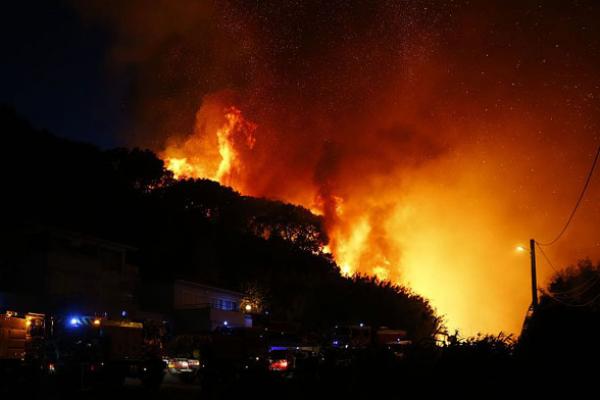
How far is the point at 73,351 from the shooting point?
21.1m

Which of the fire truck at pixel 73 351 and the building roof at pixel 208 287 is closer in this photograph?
the fire truck at pixel 73 351

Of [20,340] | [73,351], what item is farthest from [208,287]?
[73,351]

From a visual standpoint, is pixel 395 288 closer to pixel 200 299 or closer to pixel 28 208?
pixel 200 299

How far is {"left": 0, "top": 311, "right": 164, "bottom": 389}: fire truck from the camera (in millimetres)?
20359

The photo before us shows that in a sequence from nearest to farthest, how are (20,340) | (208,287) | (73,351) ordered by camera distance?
(73,351), (20,340), (208,287)

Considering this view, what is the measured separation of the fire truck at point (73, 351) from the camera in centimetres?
2036

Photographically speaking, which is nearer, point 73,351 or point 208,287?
point 73,351

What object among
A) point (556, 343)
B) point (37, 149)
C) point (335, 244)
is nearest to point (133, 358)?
point (556, 343)

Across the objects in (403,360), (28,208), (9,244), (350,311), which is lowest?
(403,360)

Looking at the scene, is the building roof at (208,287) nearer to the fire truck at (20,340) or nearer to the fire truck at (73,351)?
the fire truck at (73,351)

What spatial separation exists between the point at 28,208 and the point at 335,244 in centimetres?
5106

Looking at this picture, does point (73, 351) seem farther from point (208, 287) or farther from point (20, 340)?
point (208, 287)

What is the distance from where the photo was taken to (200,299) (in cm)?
4934

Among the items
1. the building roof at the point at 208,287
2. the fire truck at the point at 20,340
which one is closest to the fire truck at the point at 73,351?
the fire truck at the point at 20,340
